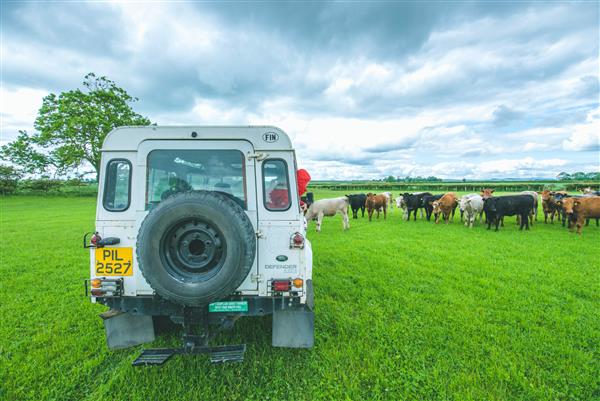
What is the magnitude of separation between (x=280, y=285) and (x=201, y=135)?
77.1 inches

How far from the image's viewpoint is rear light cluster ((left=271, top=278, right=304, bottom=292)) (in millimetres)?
3082

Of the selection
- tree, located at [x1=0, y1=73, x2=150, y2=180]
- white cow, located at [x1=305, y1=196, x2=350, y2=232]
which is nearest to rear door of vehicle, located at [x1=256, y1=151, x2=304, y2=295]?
white cow, located at [x1=305, y1=196, x2=350, y2=232]

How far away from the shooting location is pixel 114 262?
10.1 ft

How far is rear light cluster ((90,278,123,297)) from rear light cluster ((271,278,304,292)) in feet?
5.65

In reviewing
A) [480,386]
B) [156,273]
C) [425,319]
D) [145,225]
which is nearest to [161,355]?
[156,273]

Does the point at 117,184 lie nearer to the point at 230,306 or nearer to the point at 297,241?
the point at 230,306

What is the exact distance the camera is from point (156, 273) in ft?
8.82

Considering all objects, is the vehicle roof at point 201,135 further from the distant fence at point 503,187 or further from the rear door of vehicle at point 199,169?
the distant fence at point 503,187

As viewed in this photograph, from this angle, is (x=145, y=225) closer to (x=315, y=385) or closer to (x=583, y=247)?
(x=315, y=385)

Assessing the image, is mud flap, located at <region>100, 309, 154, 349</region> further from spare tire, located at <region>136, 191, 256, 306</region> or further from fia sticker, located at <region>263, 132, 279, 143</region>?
fia sticker, located at <region>263, 132, 279, 143</region>

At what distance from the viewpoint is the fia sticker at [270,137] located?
126 inches

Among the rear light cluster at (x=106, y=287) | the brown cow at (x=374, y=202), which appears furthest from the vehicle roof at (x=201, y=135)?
the brown cow at (x=374, y=202)

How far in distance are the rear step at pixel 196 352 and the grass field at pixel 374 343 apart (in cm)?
40

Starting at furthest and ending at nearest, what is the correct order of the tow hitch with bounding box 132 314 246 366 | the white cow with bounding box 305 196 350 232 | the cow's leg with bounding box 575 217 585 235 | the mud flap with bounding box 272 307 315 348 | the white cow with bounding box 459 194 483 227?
the white cow with bounding box 459 194 483 227 → the white cow with bounding box 305 196 350 232 → the cow's leg with bounding box 575 217 585 235 → the mud flap with bounding box 272 307 315 348 → the tow hitch with bounding box 132 314 246 366
